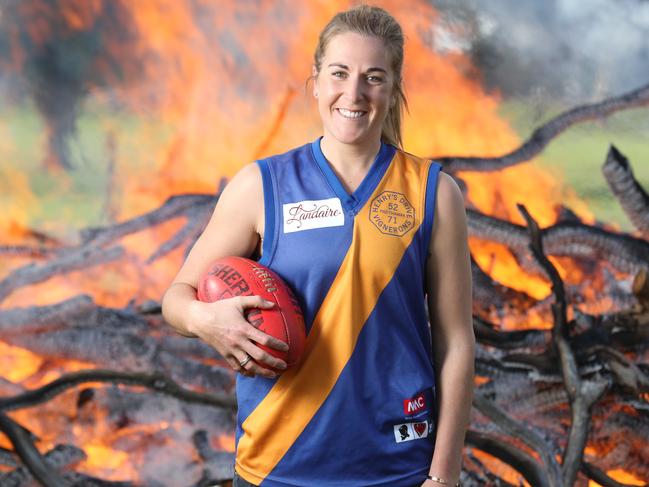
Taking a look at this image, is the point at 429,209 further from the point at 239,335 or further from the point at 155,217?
Result: the point at 155,217

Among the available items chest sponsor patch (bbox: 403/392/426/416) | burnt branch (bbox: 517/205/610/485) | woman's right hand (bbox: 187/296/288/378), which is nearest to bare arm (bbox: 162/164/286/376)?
woman's right hand (bbox: 187/296/288/378)

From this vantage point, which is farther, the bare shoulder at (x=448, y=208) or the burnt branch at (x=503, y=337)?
the burnt branch at (x=503, y=337)

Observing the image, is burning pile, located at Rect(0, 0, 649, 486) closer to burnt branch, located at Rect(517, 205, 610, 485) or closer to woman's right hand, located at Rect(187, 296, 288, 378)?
burnt branch, located at Rect(517, 205, 610, 485)

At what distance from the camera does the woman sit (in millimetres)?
1267

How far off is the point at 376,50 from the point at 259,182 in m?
0.28

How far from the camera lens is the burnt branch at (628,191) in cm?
318

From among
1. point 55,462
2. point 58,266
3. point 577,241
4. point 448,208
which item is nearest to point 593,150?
point 577,241

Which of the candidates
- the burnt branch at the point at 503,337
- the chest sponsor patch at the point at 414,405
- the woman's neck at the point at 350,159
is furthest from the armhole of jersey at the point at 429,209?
the burnt branch at the point at 503,337

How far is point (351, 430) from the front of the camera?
127 cm

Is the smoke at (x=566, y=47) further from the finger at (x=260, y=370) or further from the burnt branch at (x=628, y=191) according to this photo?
the finger at (x=260, y=370)

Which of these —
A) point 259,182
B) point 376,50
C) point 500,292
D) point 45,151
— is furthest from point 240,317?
point 45,151

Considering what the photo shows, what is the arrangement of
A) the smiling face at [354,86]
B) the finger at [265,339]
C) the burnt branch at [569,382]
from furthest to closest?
the burnt branch at [569,382] < the smiling face at [354,86] < the finger at [265,339]

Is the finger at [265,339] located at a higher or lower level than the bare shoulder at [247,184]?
lower

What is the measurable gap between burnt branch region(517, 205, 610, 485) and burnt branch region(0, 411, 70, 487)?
1994 mm
